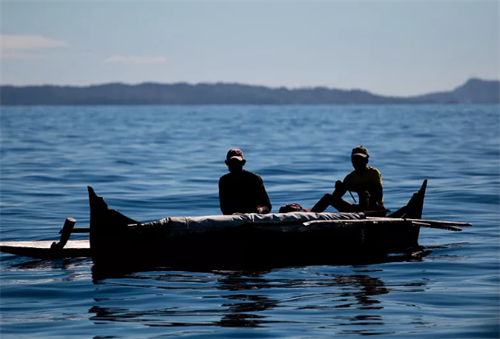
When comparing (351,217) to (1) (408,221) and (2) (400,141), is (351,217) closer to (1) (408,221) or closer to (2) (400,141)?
(1) (408,221)

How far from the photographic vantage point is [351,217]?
38.2 feet

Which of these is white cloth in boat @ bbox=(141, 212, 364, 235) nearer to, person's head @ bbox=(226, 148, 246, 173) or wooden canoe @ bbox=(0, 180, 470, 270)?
wooden canoe @ bbox=(0, 180, 470, 270)

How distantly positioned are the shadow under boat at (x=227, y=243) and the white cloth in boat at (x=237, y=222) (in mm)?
15

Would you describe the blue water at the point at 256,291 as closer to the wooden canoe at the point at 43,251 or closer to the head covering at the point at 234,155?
the wooden canoe at the point at 43,251

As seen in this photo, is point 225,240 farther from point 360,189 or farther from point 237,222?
point 360,189

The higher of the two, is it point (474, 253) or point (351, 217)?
point (351, 217)

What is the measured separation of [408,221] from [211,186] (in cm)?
1236

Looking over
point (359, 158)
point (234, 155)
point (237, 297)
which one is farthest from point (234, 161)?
point (237, 297)

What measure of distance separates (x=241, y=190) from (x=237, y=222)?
0.94 meters

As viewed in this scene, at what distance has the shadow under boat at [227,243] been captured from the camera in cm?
1080

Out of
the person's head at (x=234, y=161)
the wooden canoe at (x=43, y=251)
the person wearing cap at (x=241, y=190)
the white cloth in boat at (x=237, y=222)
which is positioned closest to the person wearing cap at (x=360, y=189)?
the white cloth in boat at (x=237, y=222)

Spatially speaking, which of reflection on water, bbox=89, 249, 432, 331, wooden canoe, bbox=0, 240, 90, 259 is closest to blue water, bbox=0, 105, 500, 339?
reflection on water, bbox=89, 249, 432, 331

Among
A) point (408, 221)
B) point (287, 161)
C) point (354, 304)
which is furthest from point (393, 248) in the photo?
point (287, 161)

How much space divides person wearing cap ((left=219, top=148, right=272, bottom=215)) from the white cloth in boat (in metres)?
0.63
